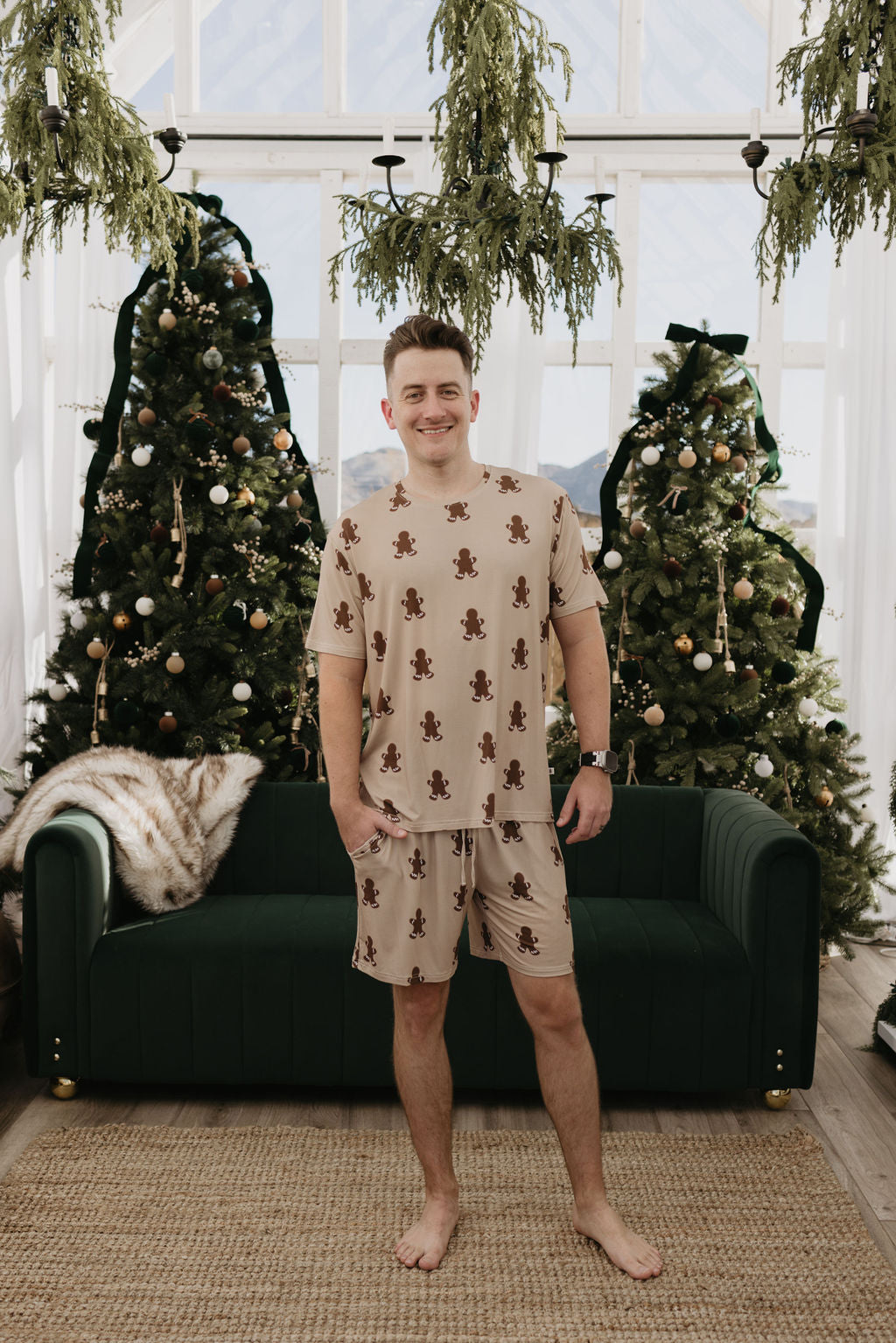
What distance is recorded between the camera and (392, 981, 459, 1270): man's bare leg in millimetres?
1946

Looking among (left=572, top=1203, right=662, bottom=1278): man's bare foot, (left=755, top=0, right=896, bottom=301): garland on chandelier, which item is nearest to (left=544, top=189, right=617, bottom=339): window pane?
(left=755, top=0, right=896, bottom=301): garland on chandelier

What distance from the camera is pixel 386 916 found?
188cm

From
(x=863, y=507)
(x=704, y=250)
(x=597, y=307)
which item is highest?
(x=704, y=250)

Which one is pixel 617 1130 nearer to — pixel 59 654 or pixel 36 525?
pixel 59 654

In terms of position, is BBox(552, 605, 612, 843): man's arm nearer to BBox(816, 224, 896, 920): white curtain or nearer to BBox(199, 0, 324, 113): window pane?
BBox(816, 224, 896, 920): white curtain

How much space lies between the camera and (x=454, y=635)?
72.0 inches

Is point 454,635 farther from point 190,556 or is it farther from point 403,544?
point 190,556

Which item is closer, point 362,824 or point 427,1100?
point 362,824

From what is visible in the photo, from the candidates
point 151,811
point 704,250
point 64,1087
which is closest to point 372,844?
point 151,811

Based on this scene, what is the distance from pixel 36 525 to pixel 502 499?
2744 millimetres

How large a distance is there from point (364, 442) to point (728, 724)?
6.43ft

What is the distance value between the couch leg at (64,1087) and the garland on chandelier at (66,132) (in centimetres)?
182

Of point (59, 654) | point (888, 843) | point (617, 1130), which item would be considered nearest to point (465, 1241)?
point (617, 1130)

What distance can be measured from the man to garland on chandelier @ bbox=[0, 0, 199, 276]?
0.73m
